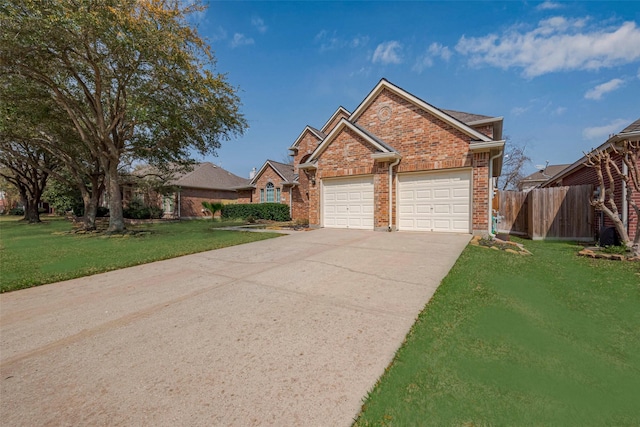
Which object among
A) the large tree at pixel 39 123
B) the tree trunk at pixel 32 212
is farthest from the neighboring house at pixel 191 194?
the large tree at pixel 39 123

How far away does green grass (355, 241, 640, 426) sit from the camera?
190 centimetres

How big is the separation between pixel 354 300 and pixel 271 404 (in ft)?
7.11

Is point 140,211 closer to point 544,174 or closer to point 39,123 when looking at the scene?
point 39,123

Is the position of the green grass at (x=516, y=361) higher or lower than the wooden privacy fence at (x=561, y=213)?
lower

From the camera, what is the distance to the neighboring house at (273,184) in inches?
911

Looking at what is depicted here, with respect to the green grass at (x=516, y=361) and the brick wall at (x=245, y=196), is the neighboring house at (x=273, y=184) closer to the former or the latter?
the brick wall at (x=245, y=196)

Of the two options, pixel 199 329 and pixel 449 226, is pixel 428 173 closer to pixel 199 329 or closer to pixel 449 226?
pixel 449 226

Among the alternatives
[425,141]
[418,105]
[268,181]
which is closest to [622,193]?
[425,141]

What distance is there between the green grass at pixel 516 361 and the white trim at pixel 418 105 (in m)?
6.79

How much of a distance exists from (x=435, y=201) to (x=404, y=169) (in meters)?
1.79

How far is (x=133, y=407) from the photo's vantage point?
2.00 meters

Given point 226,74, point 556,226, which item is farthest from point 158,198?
point 556,226

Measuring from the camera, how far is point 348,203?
1255cm

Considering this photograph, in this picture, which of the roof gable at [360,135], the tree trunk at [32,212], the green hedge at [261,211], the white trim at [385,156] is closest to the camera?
the white trim at [385,156]
